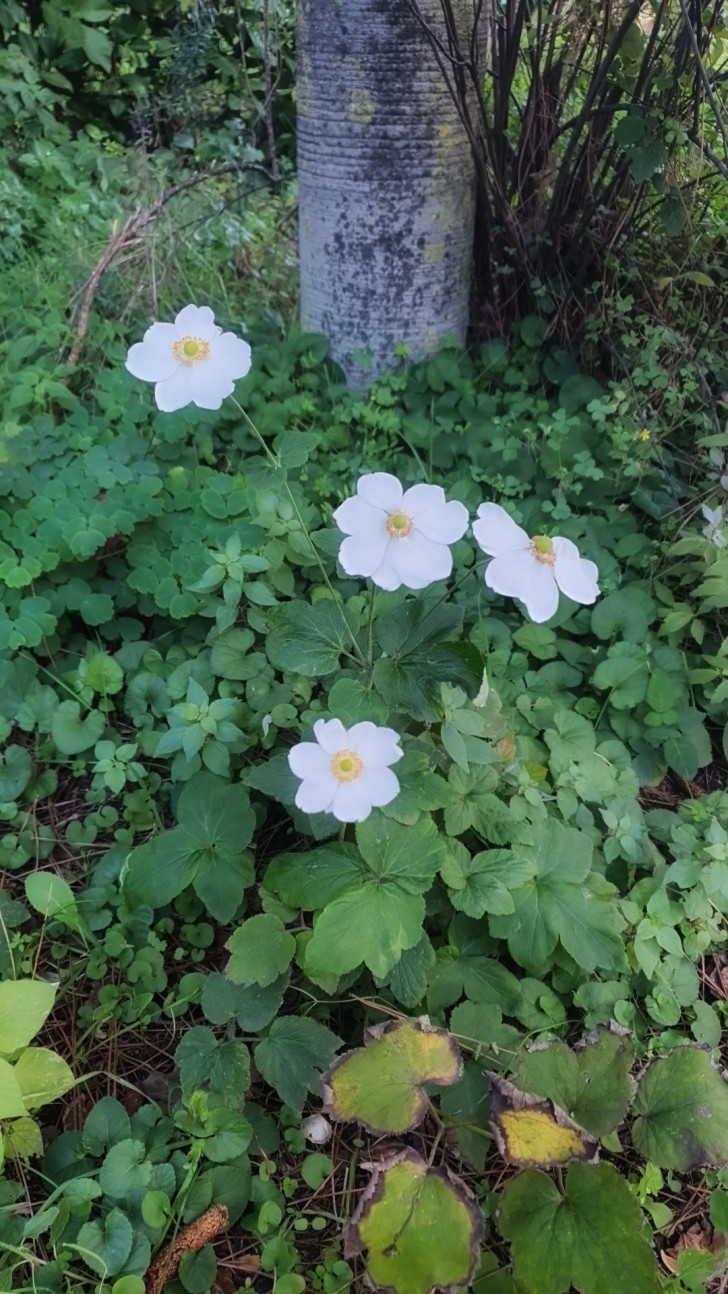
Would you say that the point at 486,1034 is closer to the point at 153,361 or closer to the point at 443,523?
the point at 443,523

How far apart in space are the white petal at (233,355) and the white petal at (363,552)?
0.33m

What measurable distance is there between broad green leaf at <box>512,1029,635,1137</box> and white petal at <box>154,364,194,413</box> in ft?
3.69

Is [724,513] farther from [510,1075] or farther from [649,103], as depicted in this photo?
[510,1075]

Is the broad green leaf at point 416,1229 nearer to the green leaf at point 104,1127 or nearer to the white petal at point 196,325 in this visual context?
the green leaf at point 104,1127

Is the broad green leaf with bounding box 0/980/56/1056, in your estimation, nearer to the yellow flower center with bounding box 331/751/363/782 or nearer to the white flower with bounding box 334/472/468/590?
the yellow flower center with bounding box 331/751/363/782

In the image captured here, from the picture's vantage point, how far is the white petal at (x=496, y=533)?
105cm

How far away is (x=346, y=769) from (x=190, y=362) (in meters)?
0.65

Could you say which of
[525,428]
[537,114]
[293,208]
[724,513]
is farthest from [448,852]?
[293,208]

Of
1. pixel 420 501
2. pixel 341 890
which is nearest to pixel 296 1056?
pixel 341 890

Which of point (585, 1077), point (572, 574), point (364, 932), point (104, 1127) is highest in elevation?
point (572, 574)

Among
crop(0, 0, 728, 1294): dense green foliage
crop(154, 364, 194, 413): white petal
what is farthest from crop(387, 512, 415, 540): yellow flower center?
crop(154, 364, 194, 413): white petal

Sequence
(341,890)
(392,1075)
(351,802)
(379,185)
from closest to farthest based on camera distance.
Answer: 1. (351,802)
2. (392,1075)
3. (341,890)
4. (379,185)

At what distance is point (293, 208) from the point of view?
10.7ft

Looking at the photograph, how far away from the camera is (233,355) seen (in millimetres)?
1176
